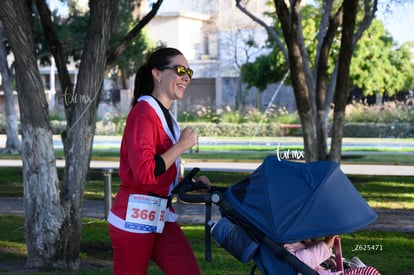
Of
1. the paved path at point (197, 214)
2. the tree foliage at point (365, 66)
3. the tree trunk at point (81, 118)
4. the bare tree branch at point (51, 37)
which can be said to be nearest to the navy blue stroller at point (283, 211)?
the tree trunk at point (81, 118)

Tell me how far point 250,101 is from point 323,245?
49.4 m

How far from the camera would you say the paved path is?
12.3 m

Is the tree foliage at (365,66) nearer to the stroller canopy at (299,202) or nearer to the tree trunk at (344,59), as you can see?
the tree trunk at (344,59)

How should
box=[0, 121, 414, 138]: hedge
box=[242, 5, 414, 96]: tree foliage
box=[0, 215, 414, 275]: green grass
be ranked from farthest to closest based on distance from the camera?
box=[242, 5, 414, 96]: tree foliage < box=[0, 121, 414, 138]: hedge < box=[0, 215, 414, 275]: green grass

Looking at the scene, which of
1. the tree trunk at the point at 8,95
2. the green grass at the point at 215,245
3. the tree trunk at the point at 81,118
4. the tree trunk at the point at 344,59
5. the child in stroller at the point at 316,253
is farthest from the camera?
the tree trunk at the point at 8,95

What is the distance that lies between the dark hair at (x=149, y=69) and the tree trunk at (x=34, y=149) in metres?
3.31

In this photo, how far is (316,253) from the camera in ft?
16.2

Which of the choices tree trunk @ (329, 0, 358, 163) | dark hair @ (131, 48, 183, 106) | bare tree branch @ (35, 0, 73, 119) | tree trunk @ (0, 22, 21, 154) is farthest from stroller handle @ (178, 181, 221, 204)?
tree trunk @ (0, 22, 21, 154)

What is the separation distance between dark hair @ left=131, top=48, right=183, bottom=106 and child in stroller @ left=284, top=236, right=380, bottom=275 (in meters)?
1.27

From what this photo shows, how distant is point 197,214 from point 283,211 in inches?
367

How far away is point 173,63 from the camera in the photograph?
17.4 feet

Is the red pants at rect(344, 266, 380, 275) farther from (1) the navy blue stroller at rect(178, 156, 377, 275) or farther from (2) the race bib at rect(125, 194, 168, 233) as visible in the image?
(2) the race bib at rect(125, 194, 168, 233)

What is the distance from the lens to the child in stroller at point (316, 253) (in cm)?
490

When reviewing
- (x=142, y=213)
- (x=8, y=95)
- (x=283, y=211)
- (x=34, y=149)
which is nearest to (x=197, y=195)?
(x=142, y=213)
